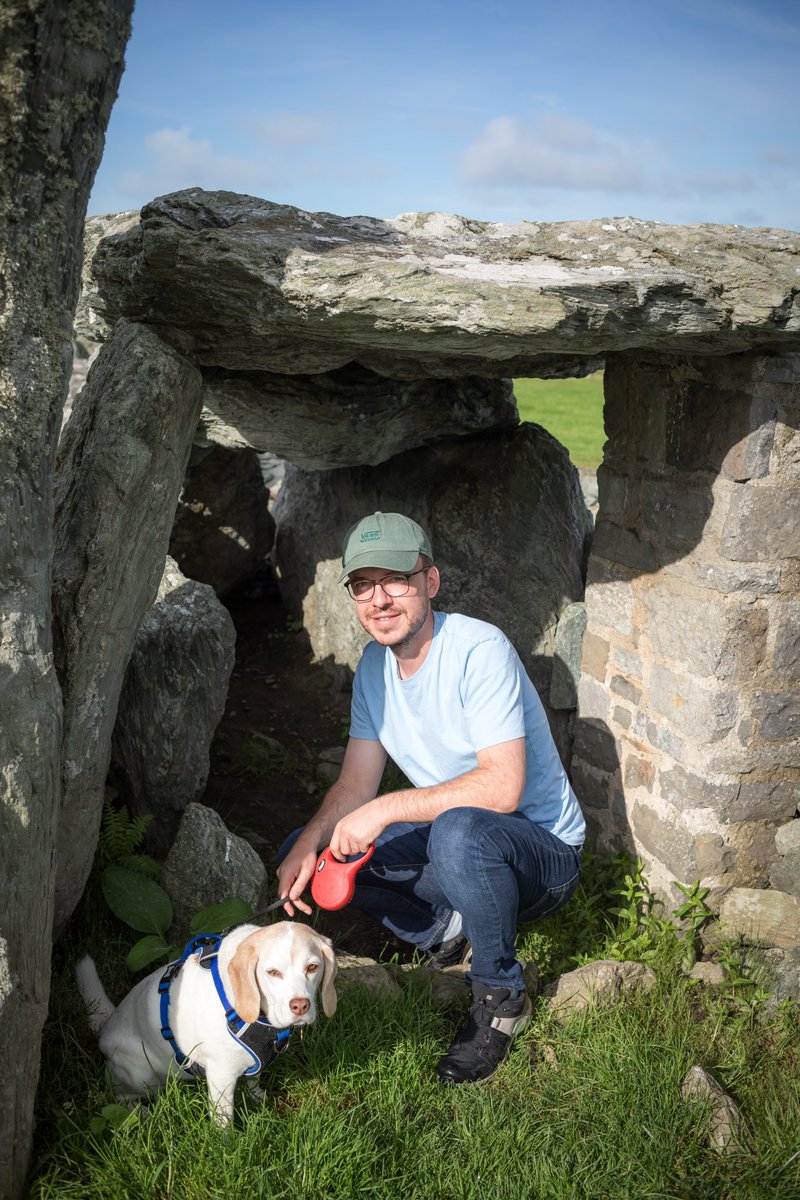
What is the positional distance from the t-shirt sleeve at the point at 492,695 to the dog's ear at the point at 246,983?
1.05 meters

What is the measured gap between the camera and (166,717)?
422 centimetres

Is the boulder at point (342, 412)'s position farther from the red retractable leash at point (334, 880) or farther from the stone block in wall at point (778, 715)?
the red retractable leash at point (334, 880)

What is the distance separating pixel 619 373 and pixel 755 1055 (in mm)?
2850

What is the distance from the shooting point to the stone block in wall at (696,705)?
157 inches

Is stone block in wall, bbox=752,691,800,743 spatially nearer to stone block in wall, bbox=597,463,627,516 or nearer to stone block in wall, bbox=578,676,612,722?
stone block in wall, bbox=578,676,612,722

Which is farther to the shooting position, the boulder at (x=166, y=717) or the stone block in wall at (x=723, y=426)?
the boulder at (x=166, y=717)

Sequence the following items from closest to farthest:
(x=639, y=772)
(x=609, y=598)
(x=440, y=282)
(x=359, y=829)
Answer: (x=359, y=829) < (x=440, y=282) < (x=639, y=772) < (x=609, y=598)

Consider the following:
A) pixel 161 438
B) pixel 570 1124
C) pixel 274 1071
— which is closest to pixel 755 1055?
pixel 570 1124

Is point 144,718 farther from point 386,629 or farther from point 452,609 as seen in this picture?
point 452,609

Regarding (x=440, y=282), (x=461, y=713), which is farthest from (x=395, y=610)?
(x=440, y=282)

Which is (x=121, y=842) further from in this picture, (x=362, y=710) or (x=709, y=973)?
(x=709, y=973)

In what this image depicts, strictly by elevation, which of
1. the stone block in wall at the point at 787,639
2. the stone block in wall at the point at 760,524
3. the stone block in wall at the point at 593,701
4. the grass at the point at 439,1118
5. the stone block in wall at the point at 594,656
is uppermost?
the stone block in wall at the point at 760,524

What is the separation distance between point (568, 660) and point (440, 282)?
90.5 inches

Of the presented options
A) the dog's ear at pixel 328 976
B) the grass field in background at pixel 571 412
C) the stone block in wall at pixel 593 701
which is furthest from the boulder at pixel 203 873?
the grass field in background at pixel 571 412
